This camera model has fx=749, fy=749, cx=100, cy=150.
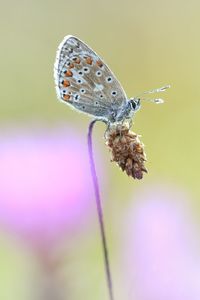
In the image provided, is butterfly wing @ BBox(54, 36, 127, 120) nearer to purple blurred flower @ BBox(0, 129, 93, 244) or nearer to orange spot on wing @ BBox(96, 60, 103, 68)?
orange spot on wing @ BBox(96, 60, 103, 68)

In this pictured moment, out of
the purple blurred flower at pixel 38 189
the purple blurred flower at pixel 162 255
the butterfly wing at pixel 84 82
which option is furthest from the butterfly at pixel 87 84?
the purple blurred flower at pixel 162 255

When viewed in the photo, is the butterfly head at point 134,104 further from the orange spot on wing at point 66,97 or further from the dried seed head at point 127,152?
the dried seed head at point 127,152

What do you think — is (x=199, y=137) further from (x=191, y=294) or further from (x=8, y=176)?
(x=191, y=294)

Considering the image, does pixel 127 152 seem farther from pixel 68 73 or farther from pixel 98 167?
pixel 98 167

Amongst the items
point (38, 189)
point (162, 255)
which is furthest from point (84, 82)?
point (162, 255)

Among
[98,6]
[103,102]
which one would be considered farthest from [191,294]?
[98,6]

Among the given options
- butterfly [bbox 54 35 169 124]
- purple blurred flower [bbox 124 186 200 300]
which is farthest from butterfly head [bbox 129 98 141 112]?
purple blurred flower [bbox 124 186 200 300]
